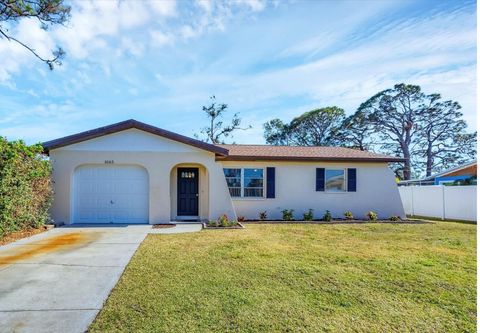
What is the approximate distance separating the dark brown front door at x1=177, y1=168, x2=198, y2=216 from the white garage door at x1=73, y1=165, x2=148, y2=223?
1716mm

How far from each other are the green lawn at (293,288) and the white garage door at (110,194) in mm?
4352

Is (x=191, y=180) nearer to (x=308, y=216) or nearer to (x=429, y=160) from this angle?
(x=308, y=216)

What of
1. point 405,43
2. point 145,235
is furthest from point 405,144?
point 145,235

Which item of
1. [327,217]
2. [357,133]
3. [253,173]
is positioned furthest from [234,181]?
[357,133]

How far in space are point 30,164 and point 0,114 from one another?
536 centimetres

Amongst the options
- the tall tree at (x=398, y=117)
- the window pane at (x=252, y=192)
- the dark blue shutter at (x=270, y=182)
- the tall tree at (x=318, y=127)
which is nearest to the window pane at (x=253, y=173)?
the dark blue shutter at (x=270, y=182)

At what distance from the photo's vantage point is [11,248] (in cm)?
755

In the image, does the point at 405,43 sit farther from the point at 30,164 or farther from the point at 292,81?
the point at 30,164

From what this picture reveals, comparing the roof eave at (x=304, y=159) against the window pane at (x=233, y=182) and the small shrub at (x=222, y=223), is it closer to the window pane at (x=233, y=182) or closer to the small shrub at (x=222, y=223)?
the window pane at (x=233, y=182)

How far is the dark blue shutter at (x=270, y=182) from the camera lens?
14.5m

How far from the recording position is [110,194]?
40.4 feet

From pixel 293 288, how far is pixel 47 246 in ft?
20.8

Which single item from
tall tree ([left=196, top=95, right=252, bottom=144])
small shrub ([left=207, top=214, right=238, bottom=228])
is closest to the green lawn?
small shrub ([left=207, top=214, right=238, bottom=228])

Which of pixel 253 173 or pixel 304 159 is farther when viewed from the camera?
pixel 253 173
